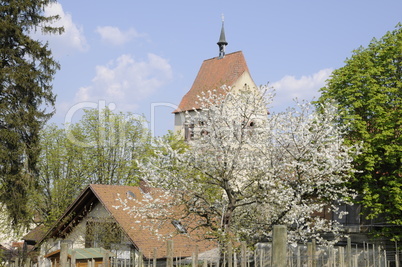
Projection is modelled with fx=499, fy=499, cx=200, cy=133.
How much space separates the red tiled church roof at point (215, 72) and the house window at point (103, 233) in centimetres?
2599

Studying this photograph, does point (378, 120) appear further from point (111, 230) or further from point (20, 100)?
point (20, 100)

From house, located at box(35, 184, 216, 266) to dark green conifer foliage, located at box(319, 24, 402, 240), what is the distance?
28.2ft

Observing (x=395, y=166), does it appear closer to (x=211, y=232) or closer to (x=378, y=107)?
(x=378, y=107)

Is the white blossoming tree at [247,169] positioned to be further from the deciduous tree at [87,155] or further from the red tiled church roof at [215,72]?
the red tiled church roof at [215,72]

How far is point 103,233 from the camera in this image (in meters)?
25.6

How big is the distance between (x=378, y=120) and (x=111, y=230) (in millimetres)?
14116

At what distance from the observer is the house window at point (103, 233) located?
24984 millimetres

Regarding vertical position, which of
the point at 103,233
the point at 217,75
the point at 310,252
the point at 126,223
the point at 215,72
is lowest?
the point at 103,233

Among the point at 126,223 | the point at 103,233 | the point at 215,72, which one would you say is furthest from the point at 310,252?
the point at 215,72

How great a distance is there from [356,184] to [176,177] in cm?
1124

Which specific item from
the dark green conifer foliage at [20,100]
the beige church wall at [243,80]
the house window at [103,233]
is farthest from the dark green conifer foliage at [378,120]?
the beige church wall at [243,80]

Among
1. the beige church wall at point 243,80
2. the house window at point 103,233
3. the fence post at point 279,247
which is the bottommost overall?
the house window at point 103,233

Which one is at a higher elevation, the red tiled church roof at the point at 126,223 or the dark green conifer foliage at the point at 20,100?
the dark green conifer foliage at the point at 20,100

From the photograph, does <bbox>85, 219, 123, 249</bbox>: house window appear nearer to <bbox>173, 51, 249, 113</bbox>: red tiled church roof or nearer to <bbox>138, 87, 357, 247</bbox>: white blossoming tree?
<bbox>138, 87, 357, 247</bbox>: white blossoming tree
